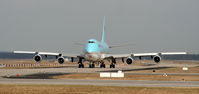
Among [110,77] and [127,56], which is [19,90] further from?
[127,56]

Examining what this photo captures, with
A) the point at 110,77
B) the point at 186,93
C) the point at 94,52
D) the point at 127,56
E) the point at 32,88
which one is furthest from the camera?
the point at 127,56

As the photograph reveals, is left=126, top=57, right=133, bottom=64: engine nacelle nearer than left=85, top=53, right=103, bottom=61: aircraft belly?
No

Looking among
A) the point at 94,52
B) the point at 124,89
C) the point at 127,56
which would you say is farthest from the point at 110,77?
the point at 127,56

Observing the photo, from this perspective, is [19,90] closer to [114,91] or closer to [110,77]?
[114,91]

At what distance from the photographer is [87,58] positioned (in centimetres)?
9856

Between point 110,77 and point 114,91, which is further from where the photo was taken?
point 110,77

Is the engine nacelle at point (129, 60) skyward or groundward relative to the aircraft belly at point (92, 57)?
groundward

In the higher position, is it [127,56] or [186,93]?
[127,56]

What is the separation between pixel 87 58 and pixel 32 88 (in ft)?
190

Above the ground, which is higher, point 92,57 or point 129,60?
point 92,57

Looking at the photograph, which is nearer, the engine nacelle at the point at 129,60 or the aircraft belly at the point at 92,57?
the aircraft belly at the point at 92,57

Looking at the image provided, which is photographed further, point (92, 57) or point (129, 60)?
point (129, 60)

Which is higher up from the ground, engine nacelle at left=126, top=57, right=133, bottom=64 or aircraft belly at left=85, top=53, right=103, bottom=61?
aircraft belly at left=85, top=53, right=103, bottom=61

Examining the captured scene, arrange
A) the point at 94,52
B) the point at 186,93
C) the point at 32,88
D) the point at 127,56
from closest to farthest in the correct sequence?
the point at 186,93, the point at 32,88, the point at 94,52, the point at 127,56
